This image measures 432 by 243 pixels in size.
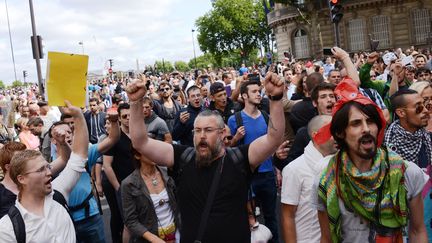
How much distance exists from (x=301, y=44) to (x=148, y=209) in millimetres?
49323

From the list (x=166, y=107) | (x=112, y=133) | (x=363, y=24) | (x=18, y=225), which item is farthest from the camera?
(x=363, y=24)

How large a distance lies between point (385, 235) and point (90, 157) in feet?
11.0

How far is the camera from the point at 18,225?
3311 mm

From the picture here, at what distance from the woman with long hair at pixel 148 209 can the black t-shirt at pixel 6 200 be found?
33.7 inches

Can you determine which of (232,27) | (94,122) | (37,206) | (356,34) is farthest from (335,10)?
(232,27)

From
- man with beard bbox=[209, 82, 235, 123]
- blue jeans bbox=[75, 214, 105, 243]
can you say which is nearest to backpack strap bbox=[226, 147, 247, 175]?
blue jeans bbox=[75, 214, 105, 243]

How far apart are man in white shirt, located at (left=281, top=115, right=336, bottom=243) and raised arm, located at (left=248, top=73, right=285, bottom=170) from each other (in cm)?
25

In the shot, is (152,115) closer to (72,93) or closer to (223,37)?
(72,93)

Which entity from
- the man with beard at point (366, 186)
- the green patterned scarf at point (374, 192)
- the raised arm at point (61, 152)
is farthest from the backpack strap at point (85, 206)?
the green patterned scarf at point (374, 192)

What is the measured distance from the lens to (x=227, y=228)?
134 inches

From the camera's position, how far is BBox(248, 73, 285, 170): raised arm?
11.4 ft

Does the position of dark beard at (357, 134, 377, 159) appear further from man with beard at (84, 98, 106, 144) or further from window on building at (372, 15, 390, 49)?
window on building at (372, 15, 390, 49)

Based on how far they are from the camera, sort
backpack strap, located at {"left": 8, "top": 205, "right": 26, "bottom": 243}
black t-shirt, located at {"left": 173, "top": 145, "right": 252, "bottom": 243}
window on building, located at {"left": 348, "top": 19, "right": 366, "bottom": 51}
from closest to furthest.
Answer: backpack strap, located at {"left": 8, "top": 205, "right": 26, "bottom": 243} < black t-shirt, located at {"left": 173, "top": 145, "right": 252, "bottom": 243} < window on building, located at {"left": 348, "top": 19, "right": 366, "bottom": 51}

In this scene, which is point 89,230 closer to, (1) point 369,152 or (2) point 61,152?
(2) point 61,152
